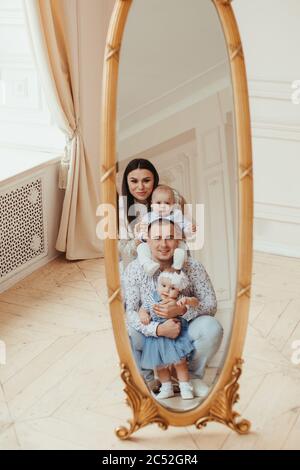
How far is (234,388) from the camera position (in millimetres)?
2350

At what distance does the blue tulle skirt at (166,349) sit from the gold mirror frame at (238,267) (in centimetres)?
6

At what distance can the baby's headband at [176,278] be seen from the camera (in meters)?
2.29

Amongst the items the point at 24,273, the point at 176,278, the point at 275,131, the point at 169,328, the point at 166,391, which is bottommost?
the point at 24,273

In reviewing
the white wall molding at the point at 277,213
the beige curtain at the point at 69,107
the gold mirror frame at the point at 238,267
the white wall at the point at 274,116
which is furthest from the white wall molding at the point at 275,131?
the gold mirror frame at the point at 238,267

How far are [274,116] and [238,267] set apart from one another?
1949 mm

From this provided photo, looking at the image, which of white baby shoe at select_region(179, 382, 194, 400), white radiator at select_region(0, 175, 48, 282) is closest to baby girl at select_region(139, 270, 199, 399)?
white baby shoe at select_region(179, 382, 194, 400)

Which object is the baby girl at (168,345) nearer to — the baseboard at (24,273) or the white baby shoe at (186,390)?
the white baby shoe at (186,390)

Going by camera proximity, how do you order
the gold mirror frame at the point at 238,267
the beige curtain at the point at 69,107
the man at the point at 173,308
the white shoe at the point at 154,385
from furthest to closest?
the beige curtain at the point at 69,107
the white shoe at the point at 154,385
the man at the point at 173,308
the gold mirror frame at the point at 238,267

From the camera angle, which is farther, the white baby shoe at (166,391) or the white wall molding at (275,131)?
the white wall molding at (275,131)

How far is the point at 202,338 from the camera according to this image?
2.32 m

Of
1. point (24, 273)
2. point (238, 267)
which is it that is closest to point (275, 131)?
point (24, 273)

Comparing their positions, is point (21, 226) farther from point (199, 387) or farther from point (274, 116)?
point (199, 387)

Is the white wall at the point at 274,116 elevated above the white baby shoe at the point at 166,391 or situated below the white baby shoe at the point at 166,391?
above
